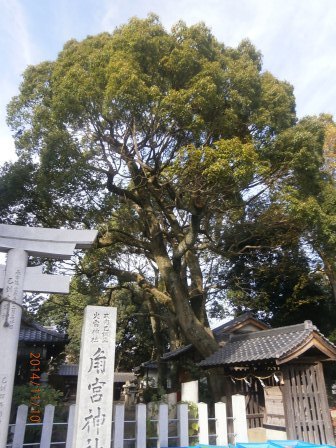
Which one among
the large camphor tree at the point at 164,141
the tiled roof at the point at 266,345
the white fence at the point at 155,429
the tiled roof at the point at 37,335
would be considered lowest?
the white fence at the point at 155,429

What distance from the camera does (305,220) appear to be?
38.0ft

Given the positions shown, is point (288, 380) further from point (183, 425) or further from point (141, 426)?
point (141, 426)

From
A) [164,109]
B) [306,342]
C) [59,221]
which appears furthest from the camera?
[59,221]

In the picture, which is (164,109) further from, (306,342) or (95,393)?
(95,393)

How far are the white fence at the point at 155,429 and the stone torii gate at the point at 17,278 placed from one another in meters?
1.06

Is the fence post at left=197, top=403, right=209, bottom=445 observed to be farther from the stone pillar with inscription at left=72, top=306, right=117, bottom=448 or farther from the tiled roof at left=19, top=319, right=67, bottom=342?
the tiled roof at left=19, top=319, right=67, bottom=342

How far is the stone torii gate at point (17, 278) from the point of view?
19.8ft

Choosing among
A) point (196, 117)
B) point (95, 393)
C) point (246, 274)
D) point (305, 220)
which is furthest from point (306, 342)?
point (246, 274)

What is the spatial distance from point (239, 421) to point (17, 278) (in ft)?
18.1

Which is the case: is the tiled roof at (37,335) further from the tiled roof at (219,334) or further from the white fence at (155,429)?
the white fence at (155,429)

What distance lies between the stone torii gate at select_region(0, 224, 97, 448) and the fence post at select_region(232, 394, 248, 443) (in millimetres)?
4501

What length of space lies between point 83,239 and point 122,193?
21.1ft

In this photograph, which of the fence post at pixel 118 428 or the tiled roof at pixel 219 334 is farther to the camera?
the tiled roof at pixel 219 334

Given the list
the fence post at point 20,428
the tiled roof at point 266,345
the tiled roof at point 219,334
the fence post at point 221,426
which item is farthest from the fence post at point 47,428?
the tiled roof at point 219,334
